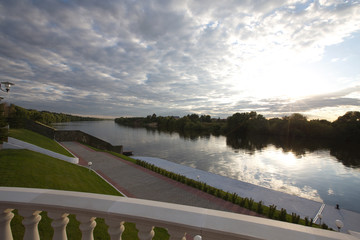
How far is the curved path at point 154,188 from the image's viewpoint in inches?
399

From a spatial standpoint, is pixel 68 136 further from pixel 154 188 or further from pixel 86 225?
pixel 86 225

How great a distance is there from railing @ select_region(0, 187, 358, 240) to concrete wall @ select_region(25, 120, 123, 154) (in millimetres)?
24427

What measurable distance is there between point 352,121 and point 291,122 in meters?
17.7

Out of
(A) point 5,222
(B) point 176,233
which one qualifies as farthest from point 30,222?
(B) point 176,233

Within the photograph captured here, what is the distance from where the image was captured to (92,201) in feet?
5.80

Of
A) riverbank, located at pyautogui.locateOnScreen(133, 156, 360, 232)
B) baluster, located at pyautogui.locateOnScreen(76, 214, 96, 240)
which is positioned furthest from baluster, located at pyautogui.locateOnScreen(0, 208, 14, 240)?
riverbank, located at pyautogui.locateOnScreen(133, 156, 360, 232)

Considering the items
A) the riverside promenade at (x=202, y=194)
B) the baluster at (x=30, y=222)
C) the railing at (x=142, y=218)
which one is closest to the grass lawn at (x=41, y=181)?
the riverside promenade at (x=202, y=194)

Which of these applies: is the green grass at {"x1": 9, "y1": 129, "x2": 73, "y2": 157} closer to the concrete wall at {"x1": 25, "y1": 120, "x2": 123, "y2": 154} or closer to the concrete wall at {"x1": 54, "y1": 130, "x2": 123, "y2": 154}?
the concrete wall at {"x1": 25, "y1": 120, "x2": 123, "y2": 154}

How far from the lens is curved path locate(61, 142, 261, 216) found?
10.1 meters

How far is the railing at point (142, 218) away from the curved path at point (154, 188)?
897 centimetres

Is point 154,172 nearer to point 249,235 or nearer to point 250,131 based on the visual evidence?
point 249,235

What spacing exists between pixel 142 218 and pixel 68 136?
30296 millimetres

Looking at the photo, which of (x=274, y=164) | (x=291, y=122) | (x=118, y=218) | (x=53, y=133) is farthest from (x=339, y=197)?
(x=291, y=122)

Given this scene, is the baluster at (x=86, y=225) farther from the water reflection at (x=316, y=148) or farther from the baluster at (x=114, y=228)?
the water reflection at (x=316, y=148)
